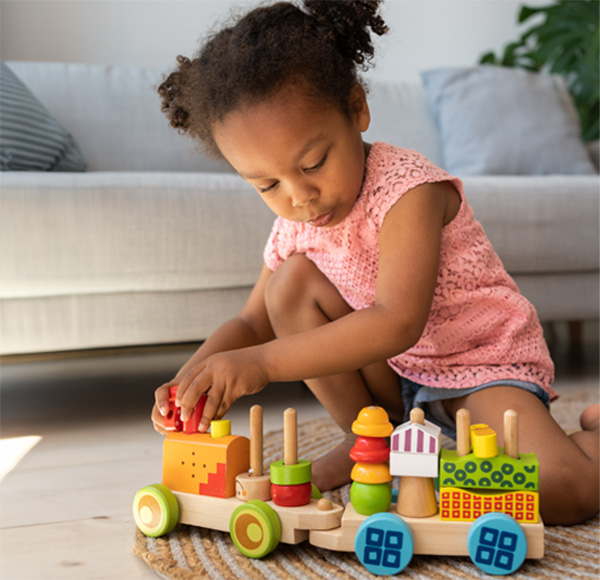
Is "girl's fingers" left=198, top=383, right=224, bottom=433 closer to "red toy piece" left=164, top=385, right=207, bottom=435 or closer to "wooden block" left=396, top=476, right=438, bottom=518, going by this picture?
"red toy piece" left=164, top=385, right=207, bottom=435

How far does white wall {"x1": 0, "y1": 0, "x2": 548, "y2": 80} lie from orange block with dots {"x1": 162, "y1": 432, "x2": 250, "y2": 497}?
1521 millimetres

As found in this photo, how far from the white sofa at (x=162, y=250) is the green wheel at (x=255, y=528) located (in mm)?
663

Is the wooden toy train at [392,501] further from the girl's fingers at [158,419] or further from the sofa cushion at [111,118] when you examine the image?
the sofa cushion at [111,118]

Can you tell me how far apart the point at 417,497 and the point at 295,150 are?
0.38 metres

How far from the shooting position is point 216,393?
0.72 m

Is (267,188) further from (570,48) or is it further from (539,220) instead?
(570,48)

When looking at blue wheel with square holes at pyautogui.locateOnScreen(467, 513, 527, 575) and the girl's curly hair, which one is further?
the girl's curly hair

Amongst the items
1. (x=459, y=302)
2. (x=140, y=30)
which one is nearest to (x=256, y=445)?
(x=459, y=302)

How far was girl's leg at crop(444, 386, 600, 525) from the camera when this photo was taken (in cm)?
78

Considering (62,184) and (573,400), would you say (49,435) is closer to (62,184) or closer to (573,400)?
(62,184)

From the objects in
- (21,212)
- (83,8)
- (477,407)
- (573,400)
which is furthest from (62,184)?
(83,8)

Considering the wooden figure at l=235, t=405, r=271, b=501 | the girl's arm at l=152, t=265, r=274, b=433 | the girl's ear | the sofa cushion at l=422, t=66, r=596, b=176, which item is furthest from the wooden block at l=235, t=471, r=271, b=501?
the sofa cushion at l=422, t=66, r=596, b=176

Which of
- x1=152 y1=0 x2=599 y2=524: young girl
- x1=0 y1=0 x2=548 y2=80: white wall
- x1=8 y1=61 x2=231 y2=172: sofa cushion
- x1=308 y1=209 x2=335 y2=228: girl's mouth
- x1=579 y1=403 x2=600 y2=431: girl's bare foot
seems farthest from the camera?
x1=0 y1=0 x2=548 y2=80: white wall

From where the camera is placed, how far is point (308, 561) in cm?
68
